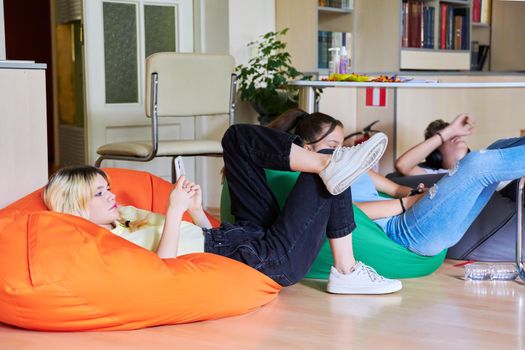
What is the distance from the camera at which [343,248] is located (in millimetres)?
2992

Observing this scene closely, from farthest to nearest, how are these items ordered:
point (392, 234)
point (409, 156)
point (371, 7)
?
1. point (371, 7)
2. point (409, 156)
3. point (392, 234)

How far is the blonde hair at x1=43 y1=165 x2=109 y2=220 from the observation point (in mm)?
2732

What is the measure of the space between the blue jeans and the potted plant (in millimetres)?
1922

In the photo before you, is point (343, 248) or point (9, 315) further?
point (343, 248)

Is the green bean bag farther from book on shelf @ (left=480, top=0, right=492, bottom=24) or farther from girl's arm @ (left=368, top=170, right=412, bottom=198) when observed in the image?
book on shelf @ (left=480, top=0, right=492, bottom=24)

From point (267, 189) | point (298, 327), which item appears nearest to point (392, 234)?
point (267, 189)

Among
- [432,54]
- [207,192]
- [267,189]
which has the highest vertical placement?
[432,54]

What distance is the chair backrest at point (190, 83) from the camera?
4273 mm

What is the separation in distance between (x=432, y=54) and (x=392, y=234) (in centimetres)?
325

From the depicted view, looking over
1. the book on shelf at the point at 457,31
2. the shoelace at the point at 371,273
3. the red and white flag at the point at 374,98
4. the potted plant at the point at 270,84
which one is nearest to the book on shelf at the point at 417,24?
the book on shelf at the point at 457,31

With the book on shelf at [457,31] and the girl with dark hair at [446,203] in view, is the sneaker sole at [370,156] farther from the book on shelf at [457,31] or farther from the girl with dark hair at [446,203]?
the book on shelf at [457,31]

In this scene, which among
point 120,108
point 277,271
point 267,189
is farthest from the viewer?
point 120,108

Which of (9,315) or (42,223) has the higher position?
(42,223)

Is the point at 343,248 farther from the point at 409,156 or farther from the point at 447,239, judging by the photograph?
the point at 409,156
